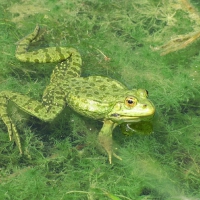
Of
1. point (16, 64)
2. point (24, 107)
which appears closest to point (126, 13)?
point (16, 64)

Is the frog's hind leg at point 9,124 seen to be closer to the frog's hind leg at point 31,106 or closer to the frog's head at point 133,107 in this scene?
the frog's hind leg at point 31,106

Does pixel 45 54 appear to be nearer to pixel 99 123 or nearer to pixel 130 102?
pixel 99 123

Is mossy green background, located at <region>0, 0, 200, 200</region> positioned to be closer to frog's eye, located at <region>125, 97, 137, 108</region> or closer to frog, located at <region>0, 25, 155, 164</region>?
frog, located at <region>0, 25, 155, 164</region>

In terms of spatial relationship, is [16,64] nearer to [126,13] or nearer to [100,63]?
[100,63]

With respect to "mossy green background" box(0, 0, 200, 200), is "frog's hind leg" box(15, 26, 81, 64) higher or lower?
higher

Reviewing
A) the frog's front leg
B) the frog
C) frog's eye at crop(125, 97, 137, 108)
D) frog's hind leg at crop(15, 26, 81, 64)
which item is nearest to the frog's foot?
the frog
